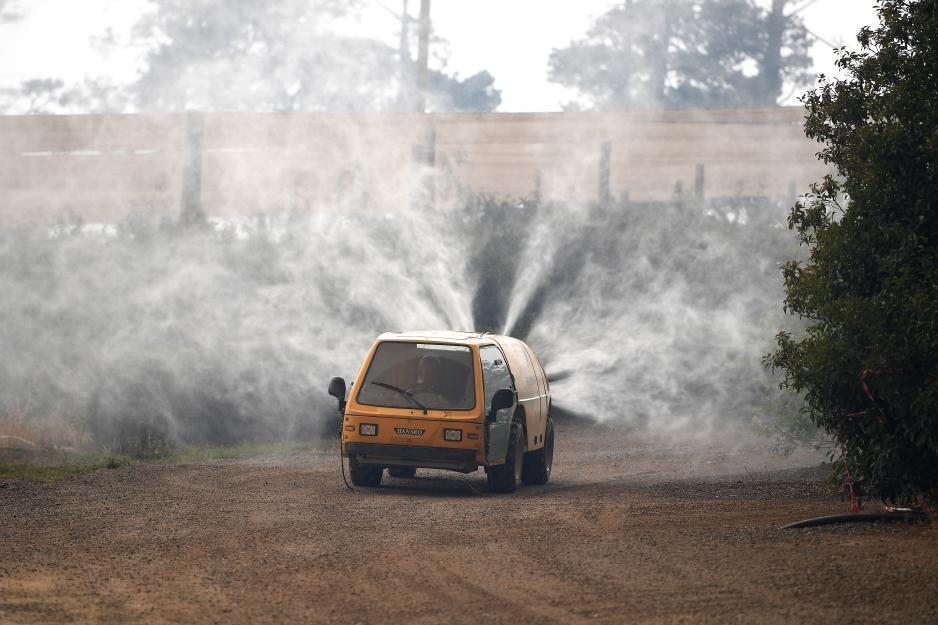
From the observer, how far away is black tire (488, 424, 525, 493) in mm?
14844

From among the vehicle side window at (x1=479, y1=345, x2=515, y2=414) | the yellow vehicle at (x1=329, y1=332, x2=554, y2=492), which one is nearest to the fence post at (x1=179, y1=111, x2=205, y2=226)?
the yellow vehicle at (x1=329, y1=332, x2=554, y2=492)

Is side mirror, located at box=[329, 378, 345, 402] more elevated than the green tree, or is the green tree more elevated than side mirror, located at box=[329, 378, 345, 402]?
the green tree

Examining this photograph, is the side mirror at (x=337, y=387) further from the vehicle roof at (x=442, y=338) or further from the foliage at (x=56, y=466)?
the foliage at (x=56, y=466)

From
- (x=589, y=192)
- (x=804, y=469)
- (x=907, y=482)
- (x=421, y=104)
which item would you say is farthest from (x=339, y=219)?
(x=907, y=482)

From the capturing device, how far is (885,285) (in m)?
10.7

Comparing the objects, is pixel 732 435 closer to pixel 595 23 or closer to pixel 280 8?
pixel 280 8

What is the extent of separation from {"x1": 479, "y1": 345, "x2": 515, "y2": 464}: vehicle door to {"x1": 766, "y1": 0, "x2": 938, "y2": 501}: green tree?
3759 mm

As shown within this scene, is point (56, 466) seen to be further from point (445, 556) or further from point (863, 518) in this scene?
point (863, 518)

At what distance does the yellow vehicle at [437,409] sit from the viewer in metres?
14.3

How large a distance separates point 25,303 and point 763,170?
1894cm

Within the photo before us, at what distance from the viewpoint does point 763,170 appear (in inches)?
1328

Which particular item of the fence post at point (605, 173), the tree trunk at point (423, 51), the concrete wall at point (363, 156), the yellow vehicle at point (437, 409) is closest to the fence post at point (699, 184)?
the concrete wall at point (363, 156)

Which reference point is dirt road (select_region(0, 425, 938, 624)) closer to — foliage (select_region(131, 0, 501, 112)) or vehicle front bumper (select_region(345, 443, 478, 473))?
vehicle front bumper (select_region(345, 443, 478, 473))

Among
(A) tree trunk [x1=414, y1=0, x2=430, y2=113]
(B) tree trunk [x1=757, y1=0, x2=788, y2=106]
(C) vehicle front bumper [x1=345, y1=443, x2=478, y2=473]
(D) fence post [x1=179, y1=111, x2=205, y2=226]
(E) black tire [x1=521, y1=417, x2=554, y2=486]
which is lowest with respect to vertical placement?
(E) black tire [x1=521, y1=417, x2=554, y2=486]
